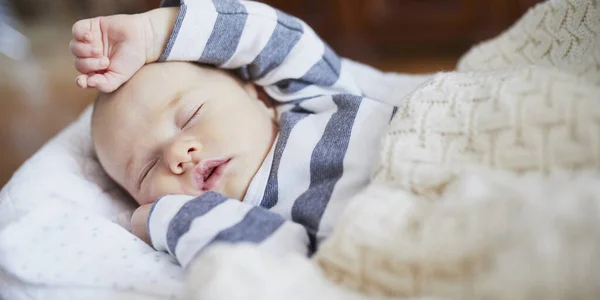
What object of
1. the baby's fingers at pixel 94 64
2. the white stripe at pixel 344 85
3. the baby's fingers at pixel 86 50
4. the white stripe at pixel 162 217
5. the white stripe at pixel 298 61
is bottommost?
the white stripe at pixel 162 217

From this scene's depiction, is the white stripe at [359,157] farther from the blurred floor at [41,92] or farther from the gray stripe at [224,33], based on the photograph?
the blurred floor at [41,92]

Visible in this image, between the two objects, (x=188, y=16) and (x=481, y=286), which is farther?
(x=188, y=16)

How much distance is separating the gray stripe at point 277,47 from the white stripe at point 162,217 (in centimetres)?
28

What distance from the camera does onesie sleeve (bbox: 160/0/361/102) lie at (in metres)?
0.85

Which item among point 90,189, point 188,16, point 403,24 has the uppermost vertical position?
point 188,16

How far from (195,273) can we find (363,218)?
0.52ft

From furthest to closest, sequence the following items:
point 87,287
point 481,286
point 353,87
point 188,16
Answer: point 353,87
point 188,16
point 87,287
point 481,286

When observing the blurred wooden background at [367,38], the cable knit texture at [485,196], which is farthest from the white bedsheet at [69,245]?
the blurred wooden background at [367,38]

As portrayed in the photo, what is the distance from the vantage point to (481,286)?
436mm

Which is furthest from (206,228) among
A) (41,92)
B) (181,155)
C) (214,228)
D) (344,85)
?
(41,92)

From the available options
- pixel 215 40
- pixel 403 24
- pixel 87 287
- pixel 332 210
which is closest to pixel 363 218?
pixel 332 210

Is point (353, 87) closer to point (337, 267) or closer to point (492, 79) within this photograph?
point (492, 79)

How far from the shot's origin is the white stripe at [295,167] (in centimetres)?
76

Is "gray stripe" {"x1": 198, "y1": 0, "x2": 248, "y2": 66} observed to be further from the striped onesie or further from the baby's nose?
the baby's nose
